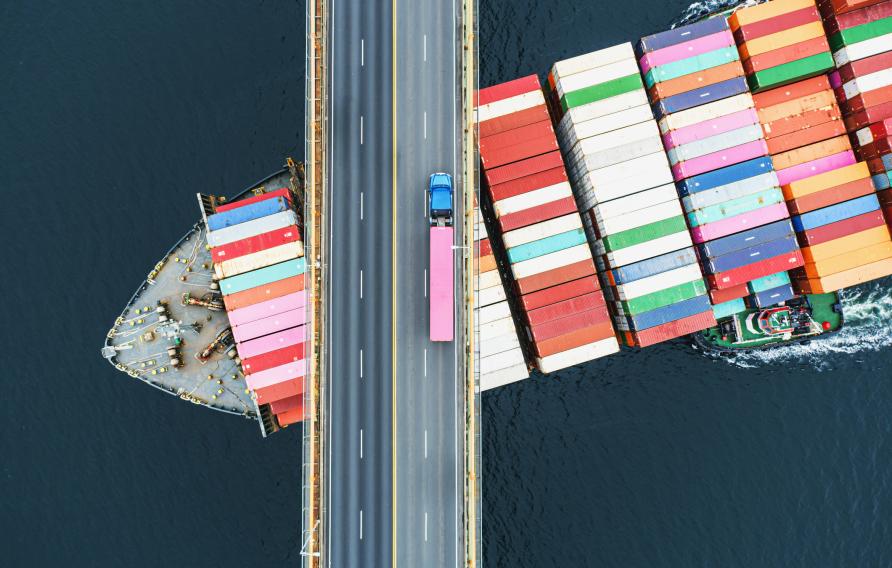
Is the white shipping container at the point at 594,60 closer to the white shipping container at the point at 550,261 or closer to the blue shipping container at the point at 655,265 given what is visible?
the white shipping container at the point at 550,261

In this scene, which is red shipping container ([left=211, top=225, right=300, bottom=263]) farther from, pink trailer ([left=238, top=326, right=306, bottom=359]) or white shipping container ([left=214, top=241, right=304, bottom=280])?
pink trailer ([left=238, top=326, right=306, bottom=359])

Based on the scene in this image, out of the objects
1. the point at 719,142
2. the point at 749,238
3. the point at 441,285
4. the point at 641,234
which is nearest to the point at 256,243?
the point at 441,285

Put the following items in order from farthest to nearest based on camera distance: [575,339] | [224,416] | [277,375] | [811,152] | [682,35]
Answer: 1. [224,416]
2. [811,152]
3. [682,35]
4. [575,339]
5. [277,375]

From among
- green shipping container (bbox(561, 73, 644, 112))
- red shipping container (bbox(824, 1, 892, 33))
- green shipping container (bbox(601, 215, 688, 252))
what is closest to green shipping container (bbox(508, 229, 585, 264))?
green shipping container (bbox(601, 215, 688, 252))

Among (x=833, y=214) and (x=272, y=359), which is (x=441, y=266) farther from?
(x=833, y=214)

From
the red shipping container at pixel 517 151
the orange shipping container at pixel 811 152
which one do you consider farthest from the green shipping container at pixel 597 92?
the orange shipping container at pixel 811 152
